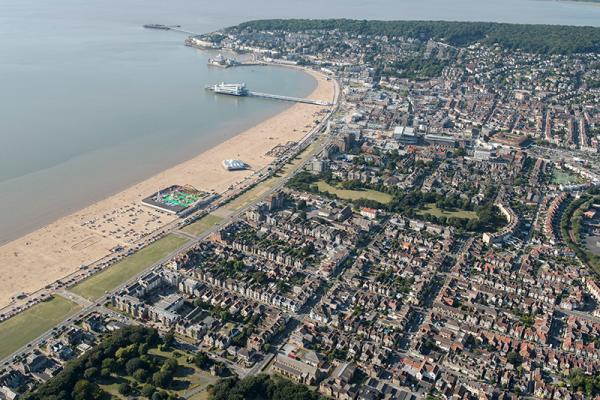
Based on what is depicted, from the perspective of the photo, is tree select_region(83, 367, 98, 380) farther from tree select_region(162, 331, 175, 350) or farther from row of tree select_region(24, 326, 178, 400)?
tree select_region(162, 331, 175, 350)

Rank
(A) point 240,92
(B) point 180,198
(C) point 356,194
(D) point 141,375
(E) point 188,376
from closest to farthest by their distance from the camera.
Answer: (D) point 141,375 → (E) point 188,376 → (B) point 180,198 → (C) point 356,194 → (A) point 240,92

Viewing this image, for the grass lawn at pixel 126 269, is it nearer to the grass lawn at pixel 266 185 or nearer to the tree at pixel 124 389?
the grass lawn at pixel 266 185

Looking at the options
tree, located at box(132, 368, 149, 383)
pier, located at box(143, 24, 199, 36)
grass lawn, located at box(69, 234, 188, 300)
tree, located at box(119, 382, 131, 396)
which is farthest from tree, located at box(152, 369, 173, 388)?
pier, located at box(143, 24, 199, 36)

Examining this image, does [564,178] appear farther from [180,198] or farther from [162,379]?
[162,379]

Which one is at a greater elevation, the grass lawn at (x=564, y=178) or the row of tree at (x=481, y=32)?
the row of tree at (x=481, y=32)

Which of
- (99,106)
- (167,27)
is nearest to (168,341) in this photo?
(99,106)

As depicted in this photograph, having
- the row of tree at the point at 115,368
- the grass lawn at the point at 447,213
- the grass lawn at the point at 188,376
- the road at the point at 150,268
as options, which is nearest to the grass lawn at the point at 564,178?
the grass lawn at the point at 447,213
